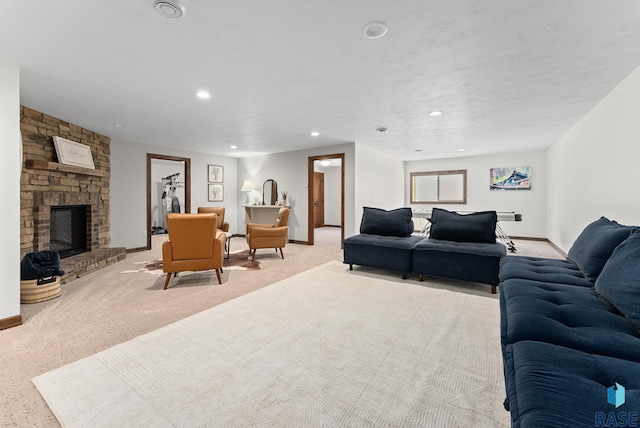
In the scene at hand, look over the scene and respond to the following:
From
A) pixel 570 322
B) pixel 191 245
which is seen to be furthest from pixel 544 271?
pixel 191 245

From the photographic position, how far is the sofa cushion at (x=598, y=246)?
1.92 meters

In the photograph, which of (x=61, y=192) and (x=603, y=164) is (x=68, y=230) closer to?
(x=61, y=192)

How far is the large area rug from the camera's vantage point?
1.44m

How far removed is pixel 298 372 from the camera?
5.90ft

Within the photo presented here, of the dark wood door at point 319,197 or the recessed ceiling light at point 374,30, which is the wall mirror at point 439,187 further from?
the recessed ceiling light at point 374,30

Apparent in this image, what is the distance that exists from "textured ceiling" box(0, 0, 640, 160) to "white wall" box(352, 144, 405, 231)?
73.6 inches

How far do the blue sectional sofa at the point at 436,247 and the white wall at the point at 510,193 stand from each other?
4930 mm

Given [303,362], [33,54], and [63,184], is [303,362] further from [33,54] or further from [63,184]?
[63,184]

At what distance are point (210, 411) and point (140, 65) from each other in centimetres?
287

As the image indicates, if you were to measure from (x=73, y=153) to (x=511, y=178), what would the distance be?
9699 millimetres

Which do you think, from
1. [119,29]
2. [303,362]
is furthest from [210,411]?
[119,29]

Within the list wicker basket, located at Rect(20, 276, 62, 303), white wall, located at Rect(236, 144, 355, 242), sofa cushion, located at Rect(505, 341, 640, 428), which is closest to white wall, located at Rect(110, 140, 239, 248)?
white wall, located at Rect(236, 144, 355, 242)

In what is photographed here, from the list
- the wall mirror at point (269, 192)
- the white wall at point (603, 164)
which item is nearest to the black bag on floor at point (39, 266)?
the wall mirror at point (269, 192)

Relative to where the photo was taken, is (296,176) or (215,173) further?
(215,173)
